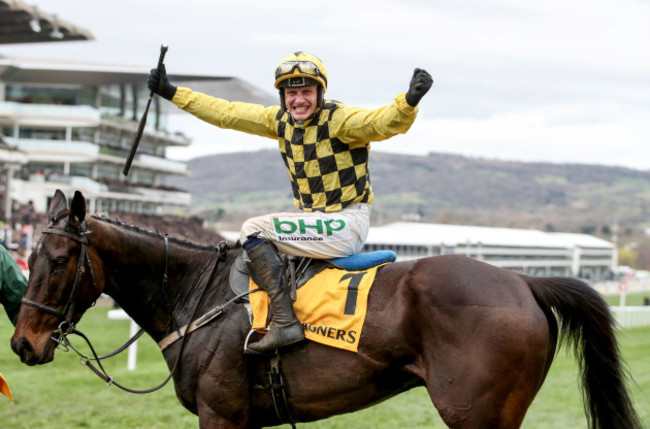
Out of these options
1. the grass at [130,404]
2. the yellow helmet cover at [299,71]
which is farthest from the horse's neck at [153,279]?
the grass at [130,404]

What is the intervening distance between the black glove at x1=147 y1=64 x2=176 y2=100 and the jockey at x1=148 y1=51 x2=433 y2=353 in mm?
710

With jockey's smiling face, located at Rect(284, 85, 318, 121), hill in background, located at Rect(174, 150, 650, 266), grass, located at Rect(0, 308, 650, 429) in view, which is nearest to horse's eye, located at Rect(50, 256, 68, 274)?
jockey's smiling face, located at Rect(284, 85, 318, 121)

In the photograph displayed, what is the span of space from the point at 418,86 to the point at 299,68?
0.73 metres

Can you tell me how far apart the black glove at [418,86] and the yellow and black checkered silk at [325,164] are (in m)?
0.48

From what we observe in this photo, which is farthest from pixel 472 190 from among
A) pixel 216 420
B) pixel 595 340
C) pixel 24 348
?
pixel 24 348

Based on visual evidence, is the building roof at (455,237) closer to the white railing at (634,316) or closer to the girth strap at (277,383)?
A: the white railing at (634,316)

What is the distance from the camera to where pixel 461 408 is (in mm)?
3266

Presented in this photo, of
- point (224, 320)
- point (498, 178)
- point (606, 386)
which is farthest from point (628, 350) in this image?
point (498, 178)

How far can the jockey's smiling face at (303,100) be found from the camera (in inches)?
145

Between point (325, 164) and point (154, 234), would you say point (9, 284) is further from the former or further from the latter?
point (325, 164)

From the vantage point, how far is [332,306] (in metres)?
3.58

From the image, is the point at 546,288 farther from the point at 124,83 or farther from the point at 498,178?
the point at 498,178

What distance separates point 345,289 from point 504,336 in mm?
845

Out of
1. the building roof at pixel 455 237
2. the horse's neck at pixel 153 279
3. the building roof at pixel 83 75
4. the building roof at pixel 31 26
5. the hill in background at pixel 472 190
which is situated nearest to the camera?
the horse's neck at pixel 153 279
